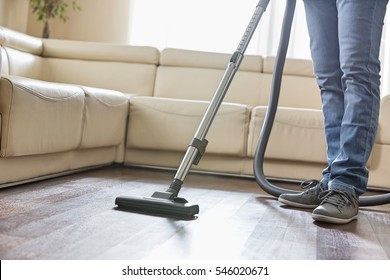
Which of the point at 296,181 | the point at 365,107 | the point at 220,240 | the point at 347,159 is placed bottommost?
the point at 296,181

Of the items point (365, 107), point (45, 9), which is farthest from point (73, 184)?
point (45, 9)

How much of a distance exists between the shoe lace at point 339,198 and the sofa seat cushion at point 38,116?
0.97m

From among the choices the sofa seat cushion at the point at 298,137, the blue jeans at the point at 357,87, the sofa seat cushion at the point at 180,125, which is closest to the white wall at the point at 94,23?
the sofa seat cushion at the point at 180,125

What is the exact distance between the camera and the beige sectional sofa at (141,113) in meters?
2.00

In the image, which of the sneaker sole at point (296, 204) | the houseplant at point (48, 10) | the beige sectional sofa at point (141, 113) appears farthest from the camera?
the houseplant at point (48, 10)

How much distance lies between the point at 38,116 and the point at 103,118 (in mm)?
640

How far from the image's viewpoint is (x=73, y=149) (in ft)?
7.86

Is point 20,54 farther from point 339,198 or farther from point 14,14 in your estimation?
point 339,198

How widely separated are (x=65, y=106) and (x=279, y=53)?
81cm

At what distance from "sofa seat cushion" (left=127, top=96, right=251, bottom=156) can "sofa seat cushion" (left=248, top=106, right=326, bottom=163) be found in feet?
0.38

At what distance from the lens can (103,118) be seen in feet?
8.54

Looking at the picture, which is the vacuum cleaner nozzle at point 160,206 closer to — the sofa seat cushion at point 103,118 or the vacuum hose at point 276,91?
the vacuum hose at point 276,91

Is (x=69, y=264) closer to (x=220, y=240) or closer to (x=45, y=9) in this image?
(x=220, y=240)

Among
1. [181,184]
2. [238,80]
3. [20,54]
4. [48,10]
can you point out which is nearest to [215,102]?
[181,184]
